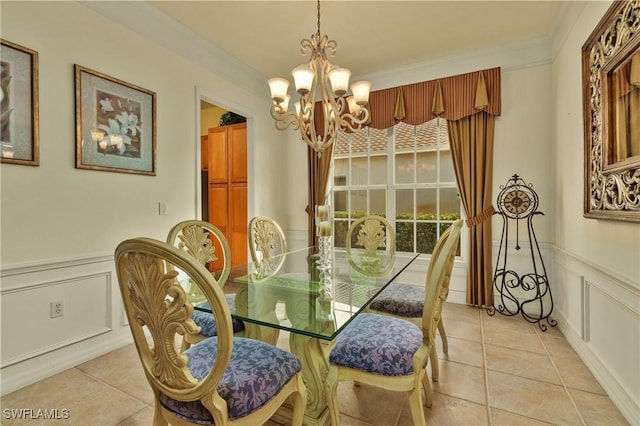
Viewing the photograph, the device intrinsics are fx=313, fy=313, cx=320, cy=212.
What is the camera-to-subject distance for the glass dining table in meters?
1.33

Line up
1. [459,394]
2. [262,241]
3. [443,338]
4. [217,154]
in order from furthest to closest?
[217,154]
[262,241]
[443,338]
[459,394]

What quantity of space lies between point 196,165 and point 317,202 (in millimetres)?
1613

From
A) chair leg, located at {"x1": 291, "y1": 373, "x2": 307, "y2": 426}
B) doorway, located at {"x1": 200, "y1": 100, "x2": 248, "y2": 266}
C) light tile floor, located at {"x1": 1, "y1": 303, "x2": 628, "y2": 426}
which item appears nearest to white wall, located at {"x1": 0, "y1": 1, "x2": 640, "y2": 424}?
light tile floor, located at {"x1": 1, "y1": 303, "x2": 628, "y2": 426}

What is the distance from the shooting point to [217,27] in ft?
9.46

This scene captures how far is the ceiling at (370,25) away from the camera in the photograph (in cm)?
257

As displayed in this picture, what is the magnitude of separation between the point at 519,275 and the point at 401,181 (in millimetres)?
1605

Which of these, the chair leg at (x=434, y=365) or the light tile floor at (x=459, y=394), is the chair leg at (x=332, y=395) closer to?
the light tile floor at (x=459, y=394)

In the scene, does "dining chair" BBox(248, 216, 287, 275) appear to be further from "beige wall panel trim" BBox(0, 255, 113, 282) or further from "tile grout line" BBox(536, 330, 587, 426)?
"tile grout line" BBox(536, 330, 587, 426)

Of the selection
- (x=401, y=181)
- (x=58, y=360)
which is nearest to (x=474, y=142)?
(x=401, y=181)

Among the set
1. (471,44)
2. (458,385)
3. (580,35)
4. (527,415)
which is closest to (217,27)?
(471,44)

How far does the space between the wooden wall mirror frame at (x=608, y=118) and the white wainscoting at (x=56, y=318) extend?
3.35 m

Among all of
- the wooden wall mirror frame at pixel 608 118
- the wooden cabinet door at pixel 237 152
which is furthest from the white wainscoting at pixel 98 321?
the wooden cabinet door at pixel 237 152

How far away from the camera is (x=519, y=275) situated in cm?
323

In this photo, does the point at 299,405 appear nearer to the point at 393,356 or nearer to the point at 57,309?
the point at 393,356
